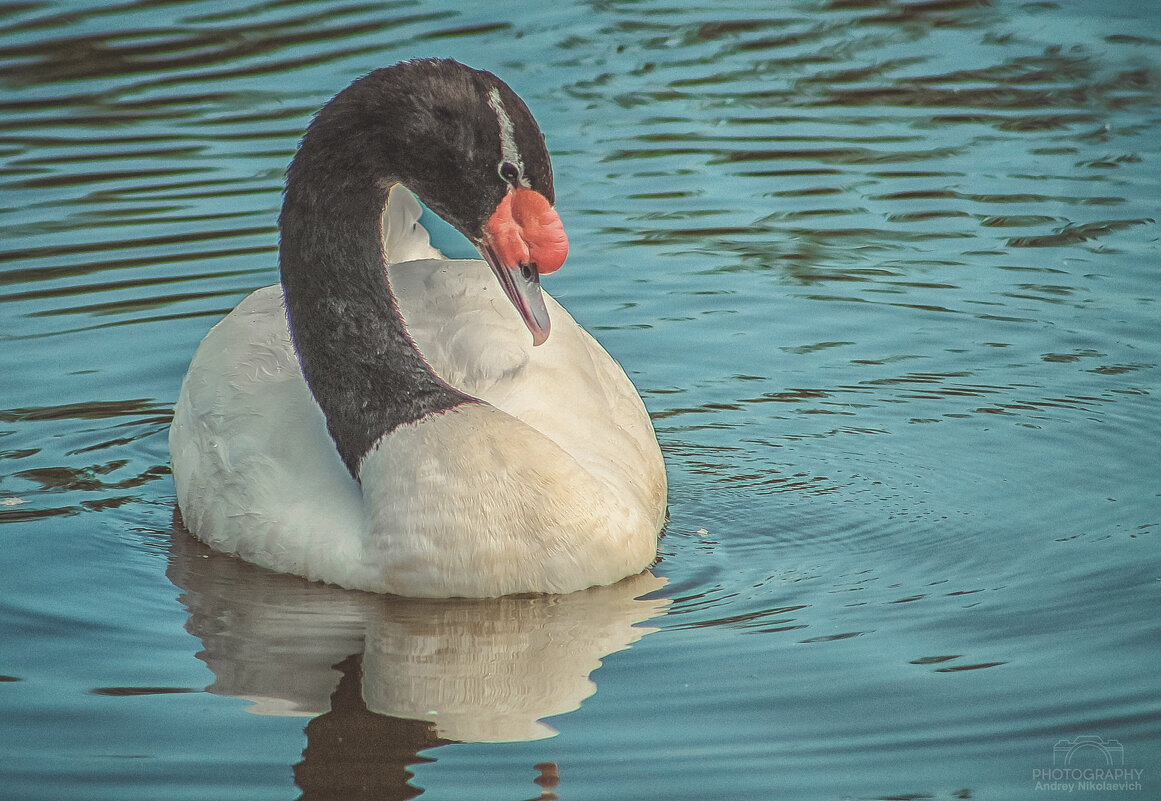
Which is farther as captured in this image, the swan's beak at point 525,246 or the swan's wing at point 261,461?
the swan's wing at point 261,461

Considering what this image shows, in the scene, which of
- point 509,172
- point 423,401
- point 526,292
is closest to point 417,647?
point 423,401

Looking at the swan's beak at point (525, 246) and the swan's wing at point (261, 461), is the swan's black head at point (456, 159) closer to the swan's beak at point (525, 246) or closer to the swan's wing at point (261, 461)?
the swan's beak at point (525, 246)

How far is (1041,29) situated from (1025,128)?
2.07 metres

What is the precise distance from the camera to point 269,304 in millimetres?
6328

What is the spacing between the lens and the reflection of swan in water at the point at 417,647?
4559 millimetres

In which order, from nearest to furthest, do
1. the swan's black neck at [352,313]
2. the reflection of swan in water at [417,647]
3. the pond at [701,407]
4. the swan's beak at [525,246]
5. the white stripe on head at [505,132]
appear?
the pond at [701,407] < the reflection of swan in water at [417,647] < the white stripe on head at [505,132] < the swan's beak at [525,246] < the swan's black neck at [352,313]

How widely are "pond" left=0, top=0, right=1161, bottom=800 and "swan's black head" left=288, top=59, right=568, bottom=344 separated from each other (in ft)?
3.57

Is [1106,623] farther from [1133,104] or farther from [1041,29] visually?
[1041,29]

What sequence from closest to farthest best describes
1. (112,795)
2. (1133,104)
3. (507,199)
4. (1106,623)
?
1. (112,795)
2. (1106,623)
3. (507,199)
4. (1133,104)

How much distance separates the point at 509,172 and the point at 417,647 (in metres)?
1.44

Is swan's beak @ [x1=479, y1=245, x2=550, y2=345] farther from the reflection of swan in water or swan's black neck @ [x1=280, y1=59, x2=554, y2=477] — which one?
A: the reflection of swan in water

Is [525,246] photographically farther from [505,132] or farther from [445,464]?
[445,464]

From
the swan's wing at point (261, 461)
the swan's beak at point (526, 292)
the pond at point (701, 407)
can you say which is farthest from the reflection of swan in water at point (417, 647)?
the swan's beak at point (526, 292)

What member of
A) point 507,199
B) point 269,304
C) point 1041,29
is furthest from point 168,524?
point 1041,29
